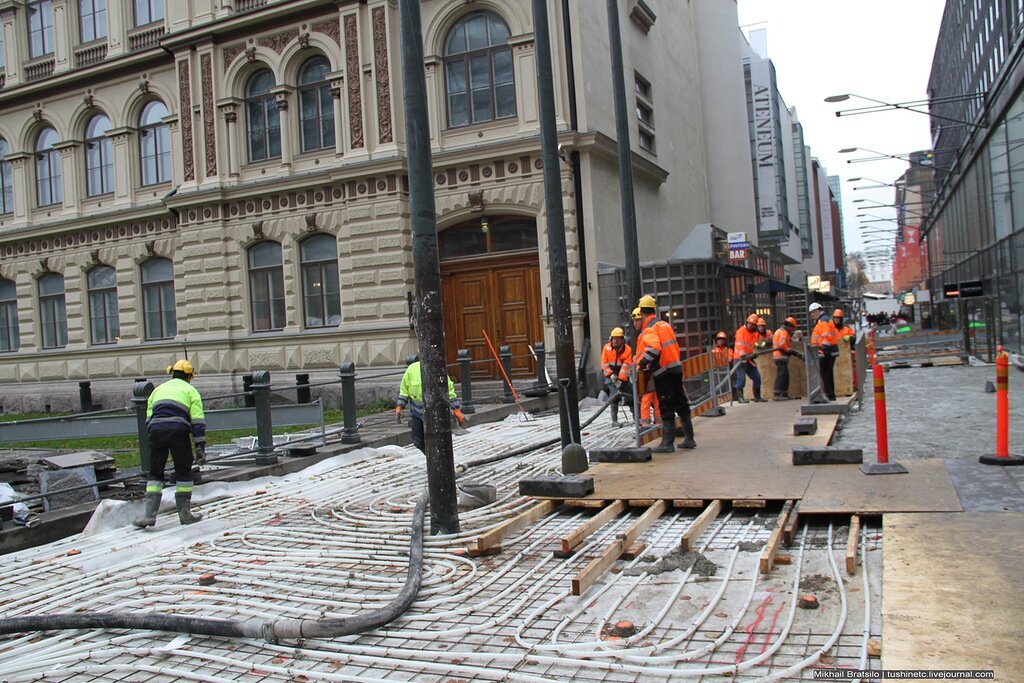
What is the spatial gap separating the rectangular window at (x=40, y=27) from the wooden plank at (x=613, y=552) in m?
27.4

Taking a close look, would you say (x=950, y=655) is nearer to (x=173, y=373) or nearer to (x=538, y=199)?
(x=173, y=373)

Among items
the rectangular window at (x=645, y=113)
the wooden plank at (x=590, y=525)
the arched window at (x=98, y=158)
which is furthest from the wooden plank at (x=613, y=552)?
the arched window at (x=98, y=158)

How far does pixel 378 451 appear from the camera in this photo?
12.7 metres

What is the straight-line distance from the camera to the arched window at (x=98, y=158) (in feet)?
86.8

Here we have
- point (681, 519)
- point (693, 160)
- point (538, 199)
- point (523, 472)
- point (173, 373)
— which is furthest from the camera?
point (693, 160)

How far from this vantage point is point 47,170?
2770 centimetres

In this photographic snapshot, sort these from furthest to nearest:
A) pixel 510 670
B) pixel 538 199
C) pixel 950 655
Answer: pixel 538 199
pixel 510 670
pixel 950 655

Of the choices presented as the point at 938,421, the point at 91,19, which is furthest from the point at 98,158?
the point at 938,421

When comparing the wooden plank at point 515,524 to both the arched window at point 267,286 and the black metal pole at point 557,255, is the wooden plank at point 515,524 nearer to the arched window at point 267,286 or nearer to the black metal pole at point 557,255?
the black metal pole at point 557,255

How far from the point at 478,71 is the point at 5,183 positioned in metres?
17.7

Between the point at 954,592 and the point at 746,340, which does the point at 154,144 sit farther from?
the point at 954,592

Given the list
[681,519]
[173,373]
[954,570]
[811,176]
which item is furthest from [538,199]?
[811,176]

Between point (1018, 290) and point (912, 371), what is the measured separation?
4889 mm

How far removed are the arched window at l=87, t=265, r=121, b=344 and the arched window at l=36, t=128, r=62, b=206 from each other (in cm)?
302
